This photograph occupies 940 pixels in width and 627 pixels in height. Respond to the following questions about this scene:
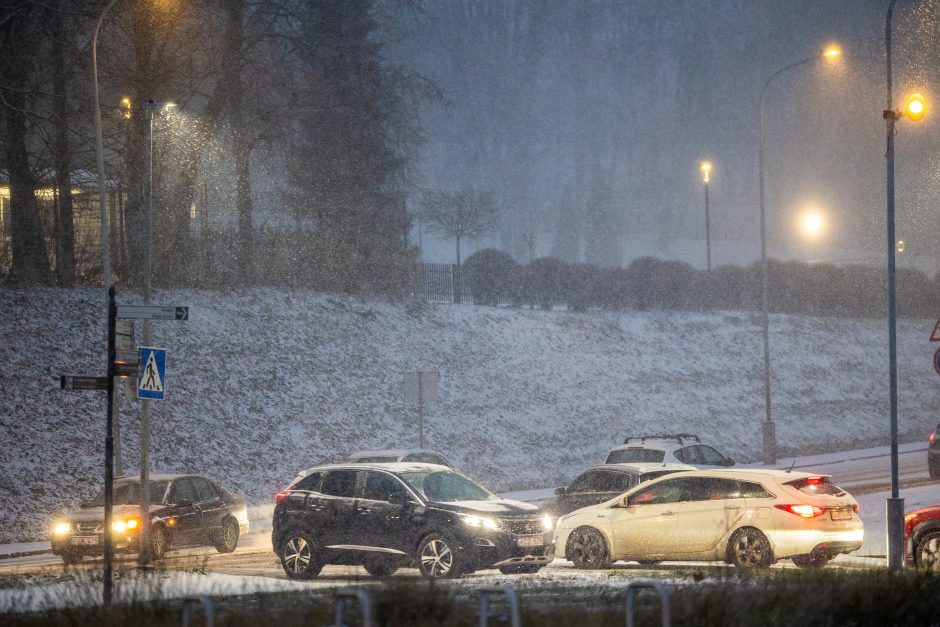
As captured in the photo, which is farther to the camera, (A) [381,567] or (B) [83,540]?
(B) [83,540]

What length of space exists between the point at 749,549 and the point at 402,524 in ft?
15.6

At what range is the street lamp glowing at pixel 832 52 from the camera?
30375mm

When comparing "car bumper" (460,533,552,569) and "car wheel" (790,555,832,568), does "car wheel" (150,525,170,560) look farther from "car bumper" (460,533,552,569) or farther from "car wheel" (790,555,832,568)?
"car wheel" (790,555,832,568)

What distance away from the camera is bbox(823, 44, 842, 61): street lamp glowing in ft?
99.7

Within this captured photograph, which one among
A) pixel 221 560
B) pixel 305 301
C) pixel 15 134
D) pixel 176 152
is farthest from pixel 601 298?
pixel 221 560

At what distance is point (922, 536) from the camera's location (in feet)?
50.9

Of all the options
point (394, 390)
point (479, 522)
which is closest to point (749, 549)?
point (479, 522)

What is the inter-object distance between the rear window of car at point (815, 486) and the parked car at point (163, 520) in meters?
10.3

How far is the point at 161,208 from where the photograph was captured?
1494 inches

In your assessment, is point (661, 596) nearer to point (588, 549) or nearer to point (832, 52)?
point (588, 549)

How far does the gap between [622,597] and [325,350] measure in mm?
27545

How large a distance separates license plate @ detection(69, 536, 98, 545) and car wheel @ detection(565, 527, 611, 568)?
7.77 m

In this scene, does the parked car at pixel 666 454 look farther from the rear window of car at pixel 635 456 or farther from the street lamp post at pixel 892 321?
the street lamp post at pixel 892 321

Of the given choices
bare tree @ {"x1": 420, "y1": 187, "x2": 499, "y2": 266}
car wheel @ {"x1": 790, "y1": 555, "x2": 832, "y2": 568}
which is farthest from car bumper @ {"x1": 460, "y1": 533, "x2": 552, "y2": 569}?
bare tree @ {"x1": 420, "y1": 187, "x2": 499, "y2": 266}
